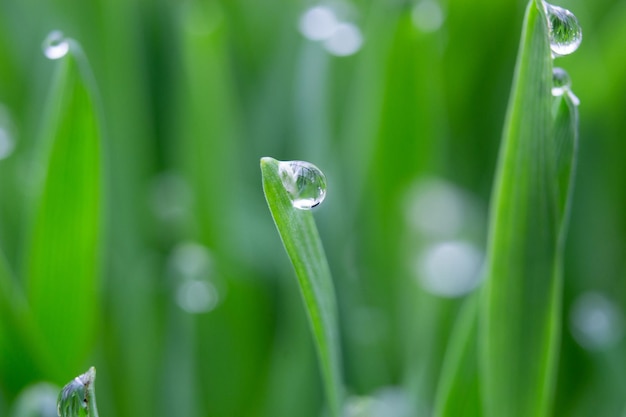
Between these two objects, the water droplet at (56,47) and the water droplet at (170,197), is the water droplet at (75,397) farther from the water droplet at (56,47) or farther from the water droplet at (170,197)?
the water droplet at (170,197)

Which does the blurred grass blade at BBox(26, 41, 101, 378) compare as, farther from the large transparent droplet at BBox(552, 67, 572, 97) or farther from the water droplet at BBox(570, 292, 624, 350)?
the water droplet at BBox(570, 292, 624, 350)

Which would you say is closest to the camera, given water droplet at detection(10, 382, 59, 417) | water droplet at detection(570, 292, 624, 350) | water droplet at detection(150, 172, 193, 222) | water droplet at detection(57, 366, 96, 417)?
water droplet at detection(57, 366, 96, 417)

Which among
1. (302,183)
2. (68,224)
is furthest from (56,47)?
(302,183)

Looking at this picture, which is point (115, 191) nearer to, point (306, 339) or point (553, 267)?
point (306, 339)

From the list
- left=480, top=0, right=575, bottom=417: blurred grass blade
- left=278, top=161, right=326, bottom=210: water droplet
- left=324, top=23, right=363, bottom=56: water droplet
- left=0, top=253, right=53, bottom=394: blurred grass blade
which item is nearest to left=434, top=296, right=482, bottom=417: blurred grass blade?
left=480, top=0, right=575, bottom=417: blurred grass blade

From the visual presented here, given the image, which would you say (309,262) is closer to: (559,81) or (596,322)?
(559,81)

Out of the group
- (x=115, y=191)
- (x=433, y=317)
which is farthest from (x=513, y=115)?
(x=115, y=191)

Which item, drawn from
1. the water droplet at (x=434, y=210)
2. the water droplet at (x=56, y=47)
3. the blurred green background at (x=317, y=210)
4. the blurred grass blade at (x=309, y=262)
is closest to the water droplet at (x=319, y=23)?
the blurred green background at (x=317, y=210)
